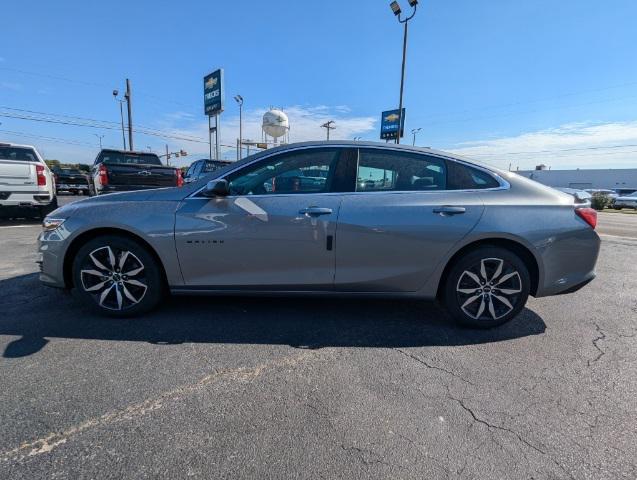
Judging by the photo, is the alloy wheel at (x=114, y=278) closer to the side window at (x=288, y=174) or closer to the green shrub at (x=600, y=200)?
the side window at (x=288, y=174)

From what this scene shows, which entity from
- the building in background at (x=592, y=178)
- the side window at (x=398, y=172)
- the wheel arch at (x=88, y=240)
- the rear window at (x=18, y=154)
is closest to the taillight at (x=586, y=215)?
the side window at (x=398, y=172)

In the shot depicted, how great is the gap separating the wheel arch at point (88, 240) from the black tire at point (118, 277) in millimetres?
29

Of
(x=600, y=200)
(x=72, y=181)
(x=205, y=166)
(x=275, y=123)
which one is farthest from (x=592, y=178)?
(x=72, y=181)

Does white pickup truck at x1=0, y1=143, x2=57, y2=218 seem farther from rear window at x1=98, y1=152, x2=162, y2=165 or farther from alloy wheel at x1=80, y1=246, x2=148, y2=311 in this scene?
alloy wheel at x1=80, y1=246, x2=148, y2=311

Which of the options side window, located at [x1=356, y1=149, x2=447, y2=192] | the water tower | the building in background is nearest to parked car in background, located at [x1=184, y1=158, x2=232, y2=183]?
side window, located at [x1=356, y1=149, x2=447, y2=192]

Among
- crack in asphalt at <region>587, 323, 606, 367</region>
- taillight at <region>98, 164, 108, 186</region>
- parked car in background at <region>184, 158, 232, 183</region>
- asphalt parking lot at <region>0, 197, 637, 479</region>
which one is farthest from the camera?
parked car in background at <region>184, 158, 232, 183</region>

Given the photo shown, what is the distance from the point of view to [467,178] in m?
3.39

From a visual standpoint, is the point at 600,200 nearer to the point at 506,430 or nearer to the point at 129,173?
the point at 129,173

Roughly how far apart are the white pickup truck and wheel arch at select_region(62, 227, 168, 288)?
6.52 metres

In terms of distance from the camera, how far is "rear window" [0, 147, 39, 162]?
844 centimetres

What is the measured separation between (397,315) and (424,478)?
201 cm

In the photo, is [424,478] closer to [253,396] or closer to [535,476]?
[535,476]

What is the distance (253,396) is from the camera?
2.37 m

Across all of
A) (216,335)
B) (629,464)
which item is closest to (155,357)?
(216,335)
